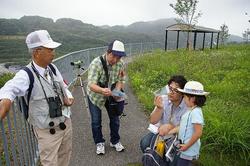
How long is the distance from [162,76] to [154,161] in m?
7.78

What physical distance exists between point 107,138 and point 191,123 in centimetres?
262

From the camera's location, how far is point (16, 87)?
2592 mm

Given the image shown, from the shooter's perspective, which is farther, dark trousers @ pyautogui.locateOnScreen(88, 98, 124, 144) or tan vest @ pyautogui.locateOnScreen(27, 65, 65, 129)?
dark trousers @ pyautogui.locateOnScreen(88, 98, 124, 144)

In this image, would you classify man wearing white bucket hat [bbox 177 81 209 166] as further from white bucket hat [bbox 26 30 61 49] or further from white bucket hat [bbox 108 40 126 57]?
white bucket hat [bbox 26 30 61 49]

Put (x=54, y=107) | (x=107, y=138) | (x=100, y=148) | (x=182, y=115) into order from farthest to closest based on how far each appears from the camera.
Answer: (x=107, y=138)
(x=100, y=148)
(x=182, y=115)
(x=54, y=107)

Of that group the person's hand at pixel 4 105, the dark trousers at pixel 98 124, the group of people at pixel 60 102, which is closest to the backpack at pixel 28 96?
the group of people at pixel 60 102

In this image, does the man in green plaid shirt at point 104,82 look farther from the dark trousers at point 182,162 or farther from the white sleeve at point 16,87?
the white sleeve at point 16,87

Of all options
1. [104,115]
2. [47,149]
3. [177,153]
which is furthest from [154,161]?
[104,115]

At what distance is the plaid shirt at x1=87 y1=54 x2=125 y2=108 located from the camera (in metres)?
4.27

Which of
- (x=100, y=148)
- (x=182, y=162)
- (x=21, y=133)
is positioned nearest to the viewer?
(x=182, y=162)

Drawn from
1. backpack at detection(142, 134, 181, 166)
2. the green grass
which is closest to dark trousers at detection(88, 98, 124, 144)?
backpack at detection(142, 134, 181, 166)

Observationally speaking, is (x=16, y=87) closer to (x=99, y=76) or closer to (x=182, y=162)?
(x=99, y=76)

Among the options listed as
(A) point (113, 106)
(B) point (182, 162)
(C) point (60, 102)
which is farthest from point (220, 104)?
(C) point (60, 102)

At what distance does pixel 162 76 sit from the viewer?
441 inches
